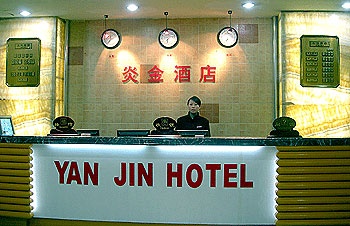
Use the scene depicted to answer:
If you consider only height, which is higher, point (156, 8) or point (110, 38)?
point (156, 8)

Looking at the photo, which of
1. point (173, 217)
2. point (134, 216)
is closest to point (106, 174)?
point (134, 216)

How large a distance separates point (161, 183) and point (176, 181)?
0.15m

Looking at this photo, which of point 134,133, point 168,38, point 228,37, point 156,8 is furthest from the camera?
point 168,38

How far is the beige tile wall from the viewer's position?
689 cm

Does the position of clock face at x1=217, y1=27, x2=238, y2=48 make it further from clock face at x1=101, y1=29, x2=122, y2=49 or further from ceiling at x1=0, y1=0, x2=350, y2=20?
clock face at x1=101, y1=29, x2=122, y2=49

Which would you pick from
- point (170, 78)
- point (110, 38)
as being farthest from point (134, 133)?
point (110, 38)

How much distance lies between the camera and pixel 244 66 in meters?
6.90

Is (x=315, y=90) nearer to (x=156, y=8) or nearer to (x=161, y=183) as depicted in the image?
(x=156, y=8)

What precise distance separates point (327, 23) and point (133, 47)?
3269mm

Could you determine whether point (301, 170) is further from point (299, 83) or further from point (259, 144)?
point (299, 83)

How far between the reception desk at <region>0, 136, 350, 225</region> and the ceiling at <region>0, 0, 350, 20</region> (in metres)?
2.83

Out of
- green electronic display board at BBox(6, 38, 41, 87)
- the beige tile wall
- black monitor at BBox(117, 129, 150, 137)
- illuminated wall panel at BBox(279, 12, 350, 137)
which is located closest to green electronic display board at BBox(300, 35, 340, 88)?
illuminated wall panel at BBox(279, 12, 350, 137)

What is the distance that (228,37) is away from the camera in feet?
22.5

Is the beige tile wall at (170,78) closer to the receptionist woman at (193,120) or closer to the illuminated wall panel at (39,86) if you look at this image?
the illuminated wall panel at (39,86)
